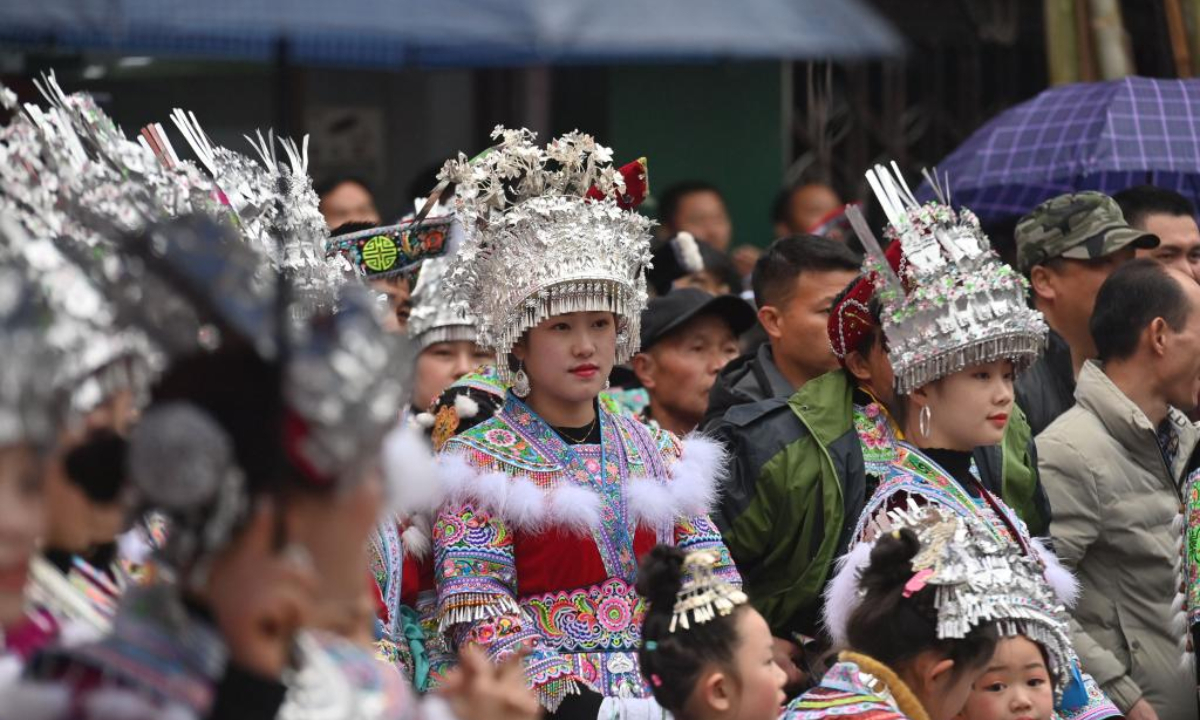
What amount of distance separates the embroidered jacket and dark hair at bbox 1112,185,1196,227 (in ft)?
9.46

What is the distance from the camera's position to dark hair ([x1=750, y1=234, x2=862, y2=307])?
564 centimetres

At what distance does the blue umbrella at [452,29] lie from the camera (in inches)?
239

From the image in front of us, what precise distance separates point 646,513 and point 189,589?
2094 mm

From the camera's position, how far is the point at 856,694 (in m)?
3.73

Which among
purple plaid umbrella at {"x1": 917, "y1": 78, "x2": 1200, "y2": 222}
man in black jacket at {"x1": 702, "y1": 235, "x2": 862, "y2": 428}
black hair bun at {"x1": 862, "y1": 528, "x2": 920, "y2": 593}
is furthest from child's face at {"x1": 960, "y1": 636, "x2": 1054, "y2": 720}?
purple plaid umbrella at {"x1": 917, "y1": 78, "x2": 1200, "y2": 222}

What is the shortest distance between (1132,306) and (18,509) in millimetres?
4089

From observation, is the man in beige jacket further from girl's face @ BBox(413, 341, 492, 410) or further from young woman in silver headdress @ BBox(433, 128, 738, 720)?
girl's face @ BBox(413, 341, 492, 410)

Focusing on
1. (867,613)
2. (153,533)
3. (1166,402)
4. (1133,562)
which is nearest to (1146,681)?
(1133,562)

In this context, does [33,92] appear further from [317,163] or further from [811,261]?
[317,163]

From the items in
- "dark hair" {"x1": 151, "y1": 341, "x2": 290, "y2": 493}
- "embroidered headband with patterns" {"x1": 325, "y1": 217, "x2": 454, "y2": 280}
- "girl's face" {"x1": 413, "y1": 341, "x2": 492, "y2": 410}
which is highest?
"girl's face" {"x1": 413, "y1": 341, "x2": 492, "y2": 410}

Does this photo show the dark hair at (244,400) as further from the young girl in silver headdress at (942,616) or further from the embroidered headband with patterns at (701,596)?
the young girl in silver headdress at (942,616)

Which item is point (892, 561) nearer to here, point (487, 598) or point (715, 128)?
point (487, 598)

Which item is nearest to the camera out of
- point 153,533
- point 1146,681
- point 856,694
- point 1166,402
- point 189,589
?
point 189,589

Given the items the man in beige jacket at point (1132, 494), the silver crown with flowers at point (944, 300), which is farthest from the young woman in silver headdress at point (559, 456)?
the man in beige jacket at point (1132, 494)
